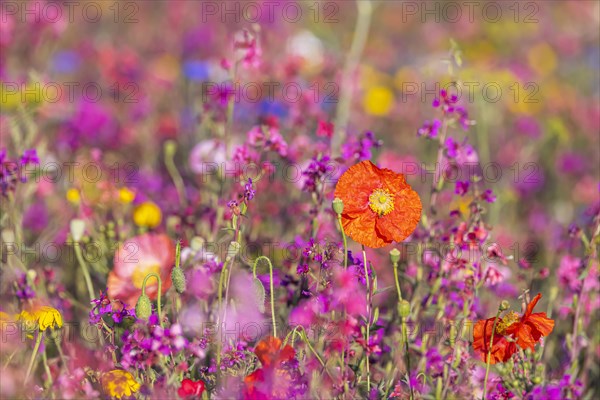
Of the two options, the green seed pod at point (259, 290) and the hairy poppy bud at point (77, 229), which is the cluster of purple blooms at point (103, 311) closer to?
the green seed pod at point (259, 290)

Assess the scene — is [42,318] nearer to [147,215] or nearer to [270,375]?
[270,375]

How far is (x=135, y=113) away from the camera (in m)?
3.32

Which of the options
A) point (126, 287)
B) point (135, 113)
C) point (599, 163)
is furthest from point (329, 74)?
point (126, 287)

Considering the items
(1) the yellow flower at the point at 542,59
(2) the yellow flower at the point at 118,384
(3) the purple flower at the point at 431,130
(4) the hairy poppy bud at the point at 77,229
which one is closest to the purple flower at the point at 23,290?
(4) the hairy poppy bud at the point at 77,229

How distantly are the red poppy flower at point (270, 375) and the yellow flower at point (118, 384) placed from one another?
21 cm

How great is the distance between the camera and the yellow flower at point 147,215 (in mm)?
2080

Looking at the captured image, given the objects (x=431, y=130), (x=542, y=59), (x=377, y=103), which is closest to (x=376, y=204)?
(x=431, y=130)

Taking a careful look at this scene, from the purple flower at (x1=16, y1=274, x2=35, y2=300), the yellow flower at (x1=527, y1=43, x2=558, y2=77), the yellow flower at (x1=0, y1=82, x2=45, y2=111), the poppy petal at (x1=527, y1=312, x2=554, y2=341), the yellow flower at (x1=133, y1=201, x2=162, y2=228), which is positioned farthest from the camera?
the yellow flower at (x1=527, y1=43, x2=558, y2=77)

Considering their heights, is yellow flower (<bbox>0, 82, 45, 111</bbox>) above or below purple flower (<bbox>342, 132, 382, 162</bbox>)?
below

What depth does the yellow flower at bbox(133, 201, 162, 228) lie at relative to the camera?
6.82ft

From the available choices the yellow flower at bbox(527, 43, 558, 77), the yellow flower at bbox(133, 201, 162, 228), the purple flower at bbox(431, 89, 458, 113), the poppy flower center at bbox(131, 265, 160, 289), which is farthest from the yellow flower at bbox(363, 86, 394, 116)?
the poppy flower center at bbox(131, 265, 160, 289)

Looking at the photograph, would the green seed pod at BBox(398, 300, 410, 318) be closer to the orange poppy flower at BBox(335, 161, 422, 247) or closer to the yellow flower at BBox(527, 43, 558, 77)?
the orange poppy flower at BBox(335, 161, 422, 247)

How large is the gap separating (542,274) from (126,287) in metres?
0.96

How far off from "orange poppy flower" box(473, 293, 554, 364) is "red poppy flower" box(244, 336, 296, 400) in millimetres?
349
